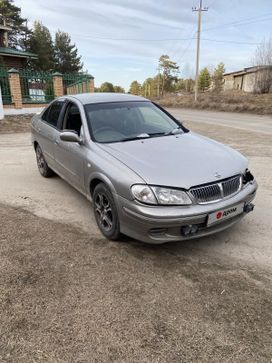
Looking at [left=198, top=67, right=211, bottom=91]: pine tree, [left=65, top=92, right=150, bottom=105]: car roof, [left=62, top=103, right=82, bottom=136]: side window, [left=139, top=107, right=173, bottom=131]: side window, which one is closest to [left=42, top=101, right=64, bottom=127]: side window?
[left=62, top=103, right=82, bottom=136]: side window

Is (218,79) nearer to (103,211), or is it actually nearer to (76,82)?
(76,82)

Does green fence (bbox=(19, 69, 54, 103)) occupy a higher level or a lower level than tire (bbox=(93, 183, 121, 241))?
higher

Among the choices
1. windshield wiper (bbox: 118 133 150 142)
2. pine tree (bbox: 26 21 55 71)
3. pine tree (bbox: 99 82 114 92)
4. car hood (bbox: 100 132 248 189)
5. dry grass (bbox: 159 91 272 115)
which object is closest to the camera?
car hood (bbox: 100 132 248 189)

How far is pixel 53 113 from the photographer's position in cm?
527

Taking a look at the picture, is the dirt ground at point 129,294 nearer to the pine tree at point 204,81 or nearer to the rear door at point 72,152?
the rear door at point 72,152

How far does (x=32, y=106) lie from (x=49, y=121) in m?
11.5

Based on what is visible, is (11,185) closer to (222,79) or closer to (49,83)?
(49,83)

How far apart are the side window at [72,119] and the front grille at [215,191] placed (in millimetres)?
2012

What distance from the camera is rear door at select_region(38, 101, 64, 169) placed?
5.00 meters

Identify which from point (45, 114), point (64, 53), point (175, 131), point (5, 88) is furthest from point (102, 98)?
point (64, 53)

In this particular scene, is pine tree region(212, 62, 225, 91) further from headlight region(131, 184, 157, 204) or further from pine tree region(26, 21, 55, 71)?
headlight region(131, 184, 157, 204)

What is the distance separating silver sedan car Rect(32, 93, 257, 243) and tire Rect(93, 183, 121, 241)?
0.04ft

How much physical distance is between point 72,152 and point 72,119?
623 mm

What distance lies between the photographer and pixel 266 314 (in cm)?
246
